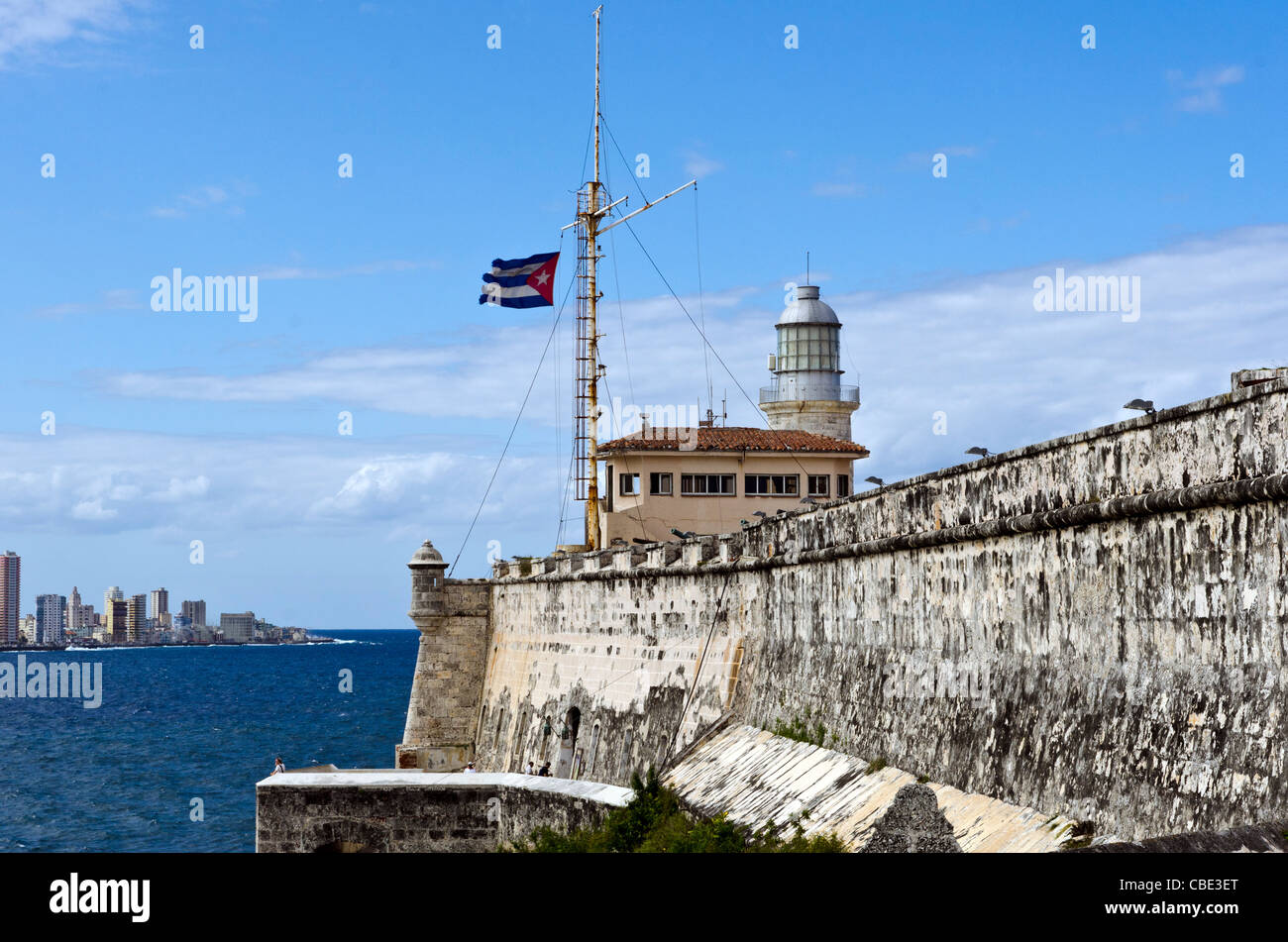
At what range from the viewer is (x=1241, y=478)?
10.4 metres

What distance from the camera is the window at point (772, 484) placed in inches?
1512

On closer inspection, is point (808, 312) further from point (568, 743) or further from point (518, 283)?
point (568, 743)

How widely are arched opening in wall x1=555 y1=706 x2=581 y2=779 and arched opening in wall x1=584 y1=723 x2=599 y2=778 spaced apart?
1027 millimetres

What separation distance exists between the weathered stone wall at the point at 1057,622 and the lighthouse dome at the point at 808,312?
79.5 feet

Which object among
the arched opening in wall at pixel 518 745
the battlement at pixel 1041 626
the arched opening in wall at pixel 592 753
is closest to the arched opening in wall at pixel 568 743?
the arched opening in wall at pixel 592 753

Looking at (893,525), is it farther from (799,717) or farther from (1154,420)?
(1154,420)

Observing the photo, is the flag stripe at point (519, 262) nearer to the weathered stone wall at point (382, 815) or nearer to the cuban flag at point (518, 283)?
the cuban flag at point (518, 283)

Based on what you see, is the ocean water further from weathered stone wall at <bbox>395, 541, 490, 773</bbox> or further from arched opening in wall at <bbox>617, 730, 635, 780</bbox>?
arched opening in wall at <bbox>617, 730, 635, 780</bbox>

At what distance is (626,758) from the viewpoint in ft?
87.6

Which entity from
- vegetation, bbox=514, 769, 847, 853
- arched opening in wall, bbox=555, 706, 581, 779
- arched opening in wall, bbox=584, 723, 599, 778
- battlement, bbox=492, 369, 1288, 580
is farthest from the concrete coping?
arched opening in wall, bbox=555, 706, 581, 779

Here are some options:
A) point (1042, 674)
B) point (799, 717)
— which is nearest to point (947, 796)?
point (1042, 674)

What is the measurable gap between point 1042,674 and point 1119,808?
2165 millimetres

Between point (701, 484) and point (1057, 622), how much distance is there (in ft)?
82.6
